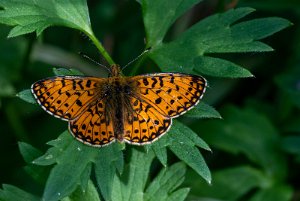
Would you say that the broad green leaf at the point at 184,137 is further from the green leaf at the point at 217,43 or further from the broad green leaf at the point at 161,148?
the green leaf at the point at 217,43

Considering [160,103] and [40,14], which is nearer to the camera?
[160,103]

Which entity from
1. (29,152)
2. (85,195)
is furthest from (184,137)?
(29,152)

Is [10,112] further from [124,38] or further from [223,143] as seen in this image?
[223,143]

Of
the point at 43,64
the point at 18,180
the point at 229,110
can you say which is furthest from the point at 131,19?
the point at 18,180

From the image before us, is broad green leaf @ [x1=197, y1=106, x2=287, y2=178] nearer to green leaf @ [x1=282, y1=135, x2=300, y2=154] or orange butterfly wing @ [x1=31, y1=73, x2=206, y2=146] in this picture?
green leaf @ [x1=282, y1=135, x2=300, y2=154]

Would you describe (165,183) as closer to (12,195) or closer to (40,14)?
(12,195)

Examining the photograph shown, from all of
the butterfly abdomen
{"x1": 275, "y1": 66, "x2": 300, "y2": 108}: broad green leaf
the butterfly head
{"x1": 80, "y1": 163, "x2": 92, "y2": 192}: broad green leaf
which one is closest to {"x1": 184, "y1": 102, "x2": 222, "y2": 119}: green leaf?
the butterfly abdomen
